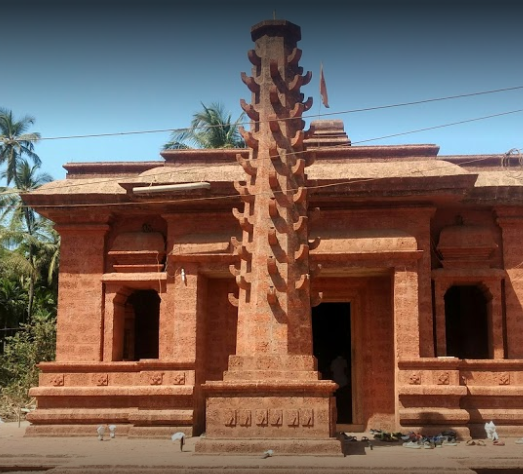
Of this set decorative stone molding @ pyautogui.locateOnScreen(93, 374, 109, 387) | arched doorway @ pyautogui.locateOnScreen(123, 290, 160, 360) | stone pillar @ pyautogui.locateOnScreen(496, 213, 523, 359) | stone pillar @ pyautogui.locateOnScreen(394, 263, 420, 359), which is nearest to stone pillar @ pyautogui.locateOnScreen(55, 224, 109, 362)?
decorative stone molding @ pyautogui.locateOnScreen(93, 374, 109, 387)

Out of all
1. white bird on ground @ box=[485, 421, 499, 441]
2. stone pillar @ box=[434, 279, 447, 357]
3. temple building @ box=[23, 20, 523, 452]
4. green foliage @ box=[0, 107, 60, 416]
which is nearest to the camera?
white bird on ground @ box=[485, 421, 499, 441]

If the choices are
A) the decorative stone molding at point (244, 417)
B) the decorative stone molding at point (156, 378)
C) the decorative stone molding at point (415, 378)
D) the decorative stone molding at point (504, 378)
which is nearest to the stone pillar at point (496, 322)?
the decorative stone molding at point (504, 378)

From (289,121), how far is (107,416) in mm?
7198

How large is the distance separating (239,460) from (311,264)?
424 cm

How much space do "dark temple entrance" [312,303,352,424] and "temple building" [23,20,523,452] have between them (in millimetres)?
68

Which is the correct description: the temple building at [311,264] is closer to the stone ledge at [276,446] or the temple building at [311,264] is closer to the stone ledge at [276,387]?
the stone ledge at [276,387]

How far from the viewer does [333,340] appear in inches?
710

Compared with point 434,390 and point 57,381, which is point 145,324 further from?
point 434,390

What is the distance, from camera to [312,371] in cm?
1137

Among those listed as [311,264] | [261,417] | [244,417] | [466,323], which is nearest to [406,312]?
[311,264]

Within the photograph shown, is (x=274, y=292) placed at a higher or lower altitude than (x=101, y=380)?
higher

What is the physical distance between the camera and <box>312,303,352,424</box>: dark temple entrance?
17670 mm

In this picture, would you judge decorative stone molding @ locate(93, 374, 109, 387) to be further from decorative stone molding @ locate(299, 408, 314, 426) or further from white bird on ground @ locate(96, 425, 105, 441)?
→ decorative stone molding @ locate(299, 408, 314, 426)

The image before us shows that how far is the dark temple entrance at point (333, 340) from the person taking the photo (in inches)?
696
